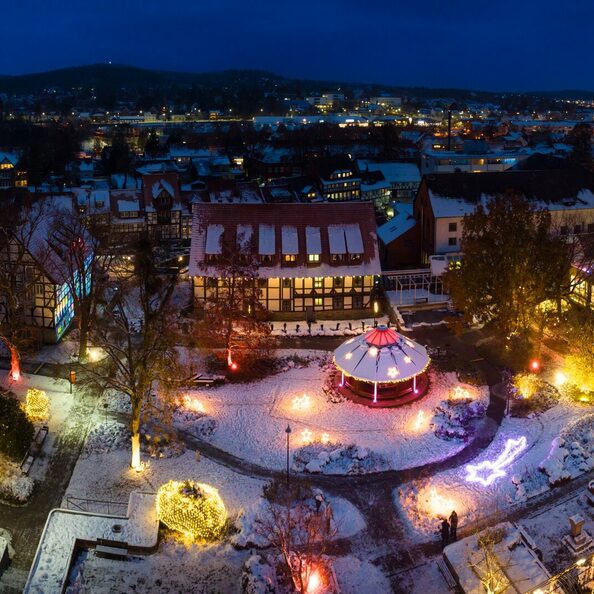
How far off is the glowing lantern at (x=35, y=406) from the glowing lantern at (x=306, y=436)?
42.0 ft

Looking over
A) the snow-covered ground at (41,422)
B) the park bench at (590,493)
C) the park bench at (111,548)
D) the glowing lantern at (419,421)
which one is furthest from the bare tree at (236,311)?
the park bench at (590,493)

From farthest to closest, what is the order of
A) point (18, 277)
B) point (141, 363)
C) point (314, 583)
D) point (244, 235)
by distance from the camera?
1. point (244, 235)
2. point (18, 277)
3. point (141, 363)
4. point (314, 583)

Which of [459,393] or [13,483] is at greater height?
[13,483]

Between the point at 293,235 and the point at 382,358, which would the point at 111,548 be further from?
the point at 293,235

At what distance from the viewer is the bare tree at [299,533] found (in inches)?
818

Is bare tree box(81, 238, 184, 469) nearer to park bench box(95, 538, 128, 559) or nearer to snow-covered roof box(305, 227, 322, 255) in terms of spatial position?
park bench box(95, 538, 128, 559)

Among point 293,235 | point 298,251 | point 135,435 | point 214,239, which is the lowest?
point 135,435

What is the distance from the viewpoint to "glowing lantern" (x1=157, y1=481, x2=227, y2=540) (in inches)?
909

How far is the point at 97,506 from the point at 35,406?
25.7ft

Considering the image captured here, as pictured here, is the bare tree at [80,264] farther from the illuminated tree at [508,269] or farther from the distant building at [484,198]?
the distant building at [484,198]

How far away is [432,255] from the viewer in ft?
164

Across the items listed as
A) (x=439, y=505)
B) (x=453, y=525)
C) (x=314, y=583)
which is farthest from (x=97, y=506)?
(x=453, y=525)

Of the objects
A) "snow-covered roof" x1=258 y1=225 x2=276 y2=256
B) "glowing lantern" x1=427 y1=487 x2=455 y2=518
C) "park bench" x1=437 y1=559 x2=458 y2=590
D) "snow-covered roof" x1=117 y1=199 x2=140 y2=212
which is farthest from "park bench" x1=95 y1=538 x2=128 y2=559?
"snow-covered roof" x1=117 y1=199 x2=140 y2=212

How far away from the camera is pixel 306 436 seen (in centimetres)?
2989
